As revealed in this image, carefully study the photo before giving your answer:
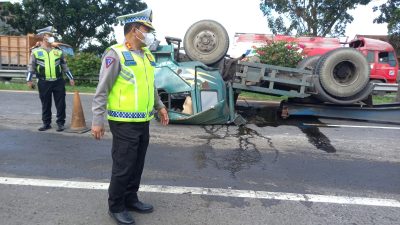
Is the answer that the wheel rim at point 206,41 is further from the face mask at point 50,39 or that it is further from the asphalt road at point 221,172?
the face mask at point 50,39

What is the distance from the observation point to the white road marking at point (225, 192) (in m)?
3.98

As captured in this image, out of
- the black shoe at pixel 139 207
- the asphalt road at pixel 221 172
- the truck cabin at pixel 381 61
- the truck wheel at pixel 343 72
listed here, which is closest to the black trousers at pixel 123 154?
the black shoe at pixel 139 207

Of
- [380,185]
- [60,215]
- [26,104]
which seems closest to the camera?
[60,215]

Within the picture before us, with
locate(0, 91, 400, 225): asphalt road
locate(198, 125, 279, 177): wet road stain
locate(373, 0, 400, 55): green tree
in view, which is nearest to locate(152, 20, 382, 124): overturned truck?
locate(0, 91, 400, 225): asphalt road

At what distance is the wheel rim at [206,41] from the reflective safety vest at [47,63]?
3.26 m

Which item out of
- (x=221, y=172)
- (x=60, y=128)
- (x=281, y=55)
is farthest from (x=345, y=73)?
(x=60, y=128)

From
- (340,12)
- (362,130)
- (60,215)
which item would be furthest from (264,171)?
(340,12)

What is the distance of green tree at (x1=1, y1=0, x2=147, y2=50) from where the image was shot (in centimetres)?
2523

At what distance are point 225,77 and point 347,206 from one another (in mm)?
5215

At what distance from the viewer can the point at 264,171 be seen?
486 cm

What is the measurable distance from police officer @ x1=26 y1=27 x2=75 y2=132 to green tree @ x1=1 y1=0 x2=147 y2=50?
19.7 meters

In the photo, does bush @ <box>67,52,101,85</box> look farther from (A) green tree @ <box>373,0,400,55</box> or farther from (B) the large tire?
(A) green tree @ <box>373,0,400,55</box>

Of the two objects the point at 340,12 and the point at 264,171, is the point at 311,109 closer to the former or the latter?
the point at 264,171

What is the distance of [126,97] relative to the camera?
3172 millimetres
